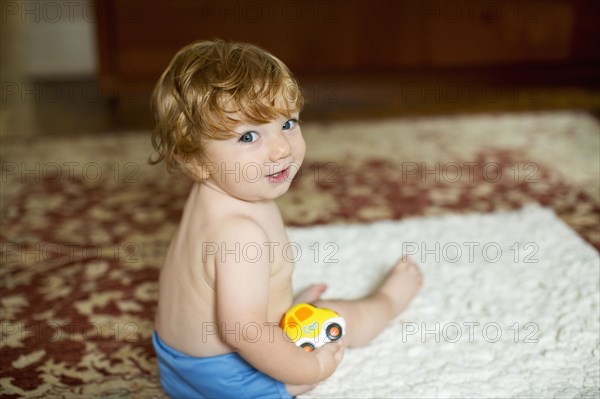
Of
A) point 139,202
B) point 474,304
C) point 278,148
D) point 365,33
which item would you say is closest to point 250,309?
point 278,148

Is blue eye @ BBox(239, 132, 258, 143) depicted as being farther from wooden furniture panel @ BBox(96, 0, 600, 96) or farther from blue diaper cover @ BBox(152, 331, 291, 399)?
wooden furniture panel @ BBox(96, 0, 600, 96)

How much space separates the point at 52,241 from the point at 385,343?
30.3 inches

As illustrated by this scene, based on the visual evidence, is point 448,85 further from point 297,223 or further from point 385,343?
point 385,343

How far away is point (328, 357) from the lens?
0.90m

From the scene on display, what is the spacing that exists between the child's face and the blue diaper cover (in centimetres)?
21

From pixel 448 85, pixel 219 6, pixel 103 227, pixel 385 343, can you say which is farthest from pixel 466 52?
pixel 385 343

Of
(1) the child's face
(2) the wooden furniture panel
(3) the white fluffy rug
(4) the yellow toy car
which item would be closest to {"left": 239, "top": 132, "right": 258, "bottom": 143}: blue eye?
(1) the child's face

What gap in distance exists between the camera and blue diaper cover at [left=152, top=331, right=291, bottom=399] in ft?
2.89

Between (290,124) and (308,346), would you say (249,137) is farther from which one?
(308,346)

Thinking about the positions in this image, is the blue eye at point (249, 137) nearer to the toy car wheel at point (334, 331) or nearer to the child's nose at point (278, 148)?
the child's nose at point (278, 148)

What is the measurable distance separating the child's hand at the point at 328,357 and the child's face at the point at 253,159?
0.21 meters

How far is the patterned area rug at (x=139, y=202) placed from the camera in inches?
42.2

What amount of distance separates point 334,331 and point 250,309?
15 centimetres

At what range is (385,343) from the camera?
1.04 m
